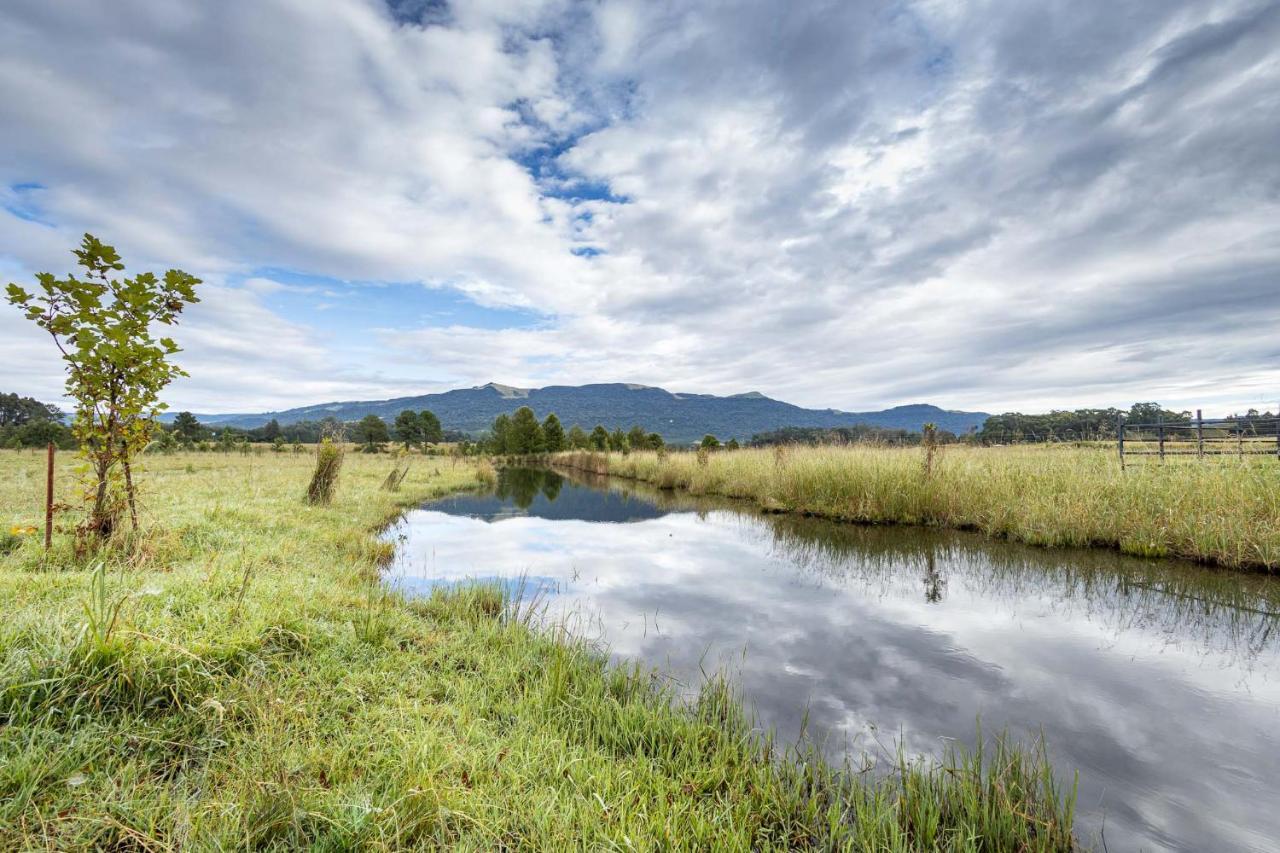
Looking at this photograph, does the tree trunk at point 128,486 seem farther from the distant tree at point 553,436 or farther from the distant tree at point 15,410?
the distant tree at point 15,410

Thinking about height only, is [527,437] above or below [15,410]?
below

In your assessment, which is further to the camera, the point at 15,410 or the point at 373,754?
the point at 15,410

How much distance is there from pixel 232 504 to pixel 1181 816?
12439mm

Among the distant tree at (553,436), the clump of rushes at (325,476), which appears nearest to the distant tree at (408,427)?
the distant tree at (553,436)

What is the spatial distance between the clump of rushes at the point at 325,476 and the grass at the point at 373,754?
7.91 metres

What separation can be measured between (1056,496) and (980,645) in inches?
250

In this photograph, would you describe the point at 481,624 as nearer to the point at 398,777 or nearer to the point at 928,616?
the point at 398,777

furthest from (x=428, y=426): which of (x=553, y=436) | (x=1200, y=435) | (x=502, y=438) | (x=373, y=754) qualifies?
(x=373, y=754)

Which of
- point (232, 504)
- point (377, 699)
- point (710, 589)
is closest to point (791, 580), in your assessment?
point (710, 589)

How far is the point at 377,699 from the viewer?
3260mm

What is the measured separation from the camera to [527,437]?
5272 centimetres

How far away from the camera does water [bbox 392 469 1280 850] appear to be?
119 inches

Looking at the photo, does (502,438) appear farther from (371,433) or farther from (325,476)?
(325,476)

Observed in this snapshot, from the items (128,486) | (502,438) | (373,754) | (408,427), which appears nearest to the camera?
(373,754)
